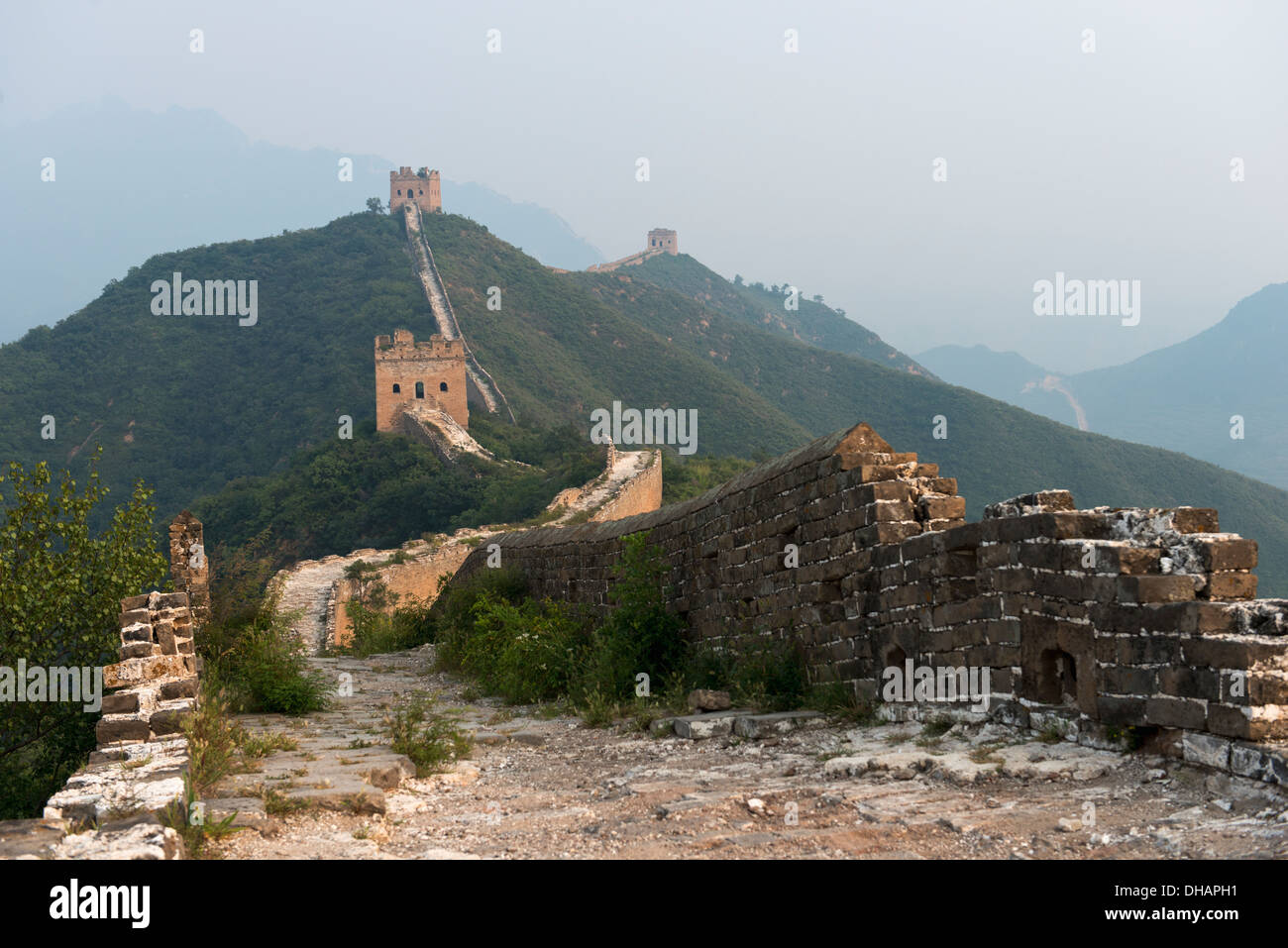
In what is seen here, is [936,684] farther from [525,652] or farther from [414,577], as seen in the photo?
[414,577]

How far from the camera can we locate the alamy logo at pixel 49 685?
24.8ft

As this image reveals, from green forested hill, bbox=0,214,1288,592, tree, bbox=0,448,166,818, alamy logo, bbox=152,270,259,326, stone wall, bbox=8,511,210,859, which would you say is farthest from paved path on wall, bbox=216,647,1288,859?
alamy logo, bbox=152,270,259,326

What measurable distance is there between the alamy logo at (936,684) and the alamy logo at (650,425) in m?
55.1

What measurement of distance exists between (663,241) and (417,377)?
111965mm

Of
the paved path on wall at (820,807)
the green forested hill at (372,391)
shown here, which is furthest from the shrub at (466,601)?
the green forested hill at (372,391)

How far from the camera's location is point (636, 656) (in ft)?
28.2

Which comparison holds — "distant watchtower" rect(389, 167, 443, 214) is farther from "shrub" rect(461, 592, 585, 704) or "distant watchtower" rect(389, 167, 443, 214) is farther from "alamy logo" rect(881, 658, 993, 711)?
"alamy logo" rect(881, 658, 993, 711)

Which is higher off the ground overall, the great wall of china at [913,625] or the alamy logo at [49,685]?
the great wall of china at [913,625]

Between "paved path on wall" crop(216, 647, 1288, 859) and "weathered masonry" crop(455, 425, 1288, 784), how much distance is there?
259mm

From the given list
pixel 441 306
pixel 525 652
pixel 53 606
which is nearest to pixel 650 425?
pixel 441 306

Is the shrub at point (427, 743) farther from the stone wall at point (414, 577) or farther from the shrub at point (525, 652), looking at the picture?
the stone wall at point (414, 577)

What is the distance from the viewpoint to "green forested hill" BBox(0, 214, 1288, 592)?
211 ft
